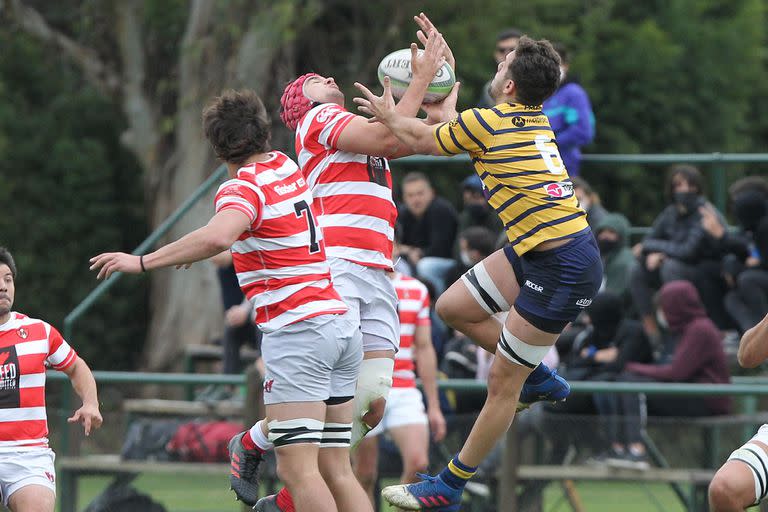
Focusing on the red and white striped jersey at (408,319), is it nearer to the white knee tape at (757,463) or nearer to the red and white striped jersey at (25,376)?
the red and white striped jersey at (25,376)

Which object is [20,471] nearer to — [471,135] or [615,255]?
[471,135]

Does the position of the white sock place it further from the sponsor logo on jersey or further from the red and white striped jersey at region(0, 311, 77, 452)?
the sponsor logo on jersey

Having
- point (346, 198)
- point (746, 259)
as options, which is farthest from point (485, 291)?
point (746, 259)

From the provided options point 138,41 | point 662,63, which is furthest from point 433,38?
point 662,63

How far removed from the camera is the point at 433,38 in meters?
Result: 6.79

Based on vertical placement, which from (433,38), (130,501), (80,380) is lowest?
(130,501)

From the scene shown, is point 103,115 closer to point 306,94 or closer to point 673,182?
point 673,182

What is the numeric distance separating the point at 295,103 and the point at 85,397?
1784mm

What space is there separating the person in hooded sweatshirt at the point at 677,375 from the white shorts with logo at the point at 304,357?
3.86 m

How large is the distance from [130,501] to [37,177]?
15128mm

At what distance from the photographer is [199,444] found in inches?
414

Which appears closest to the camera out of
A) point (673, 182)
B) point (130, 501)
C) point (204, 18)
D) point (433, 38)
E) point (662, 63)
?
point (433, 38)


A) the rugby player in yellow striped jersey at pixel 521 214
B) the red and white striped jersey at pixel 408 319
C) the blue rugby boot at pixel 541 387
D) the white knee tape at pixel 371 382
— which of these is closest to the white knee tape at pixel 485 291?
A: the rugby player in yellow striped jersey at pixel 521 214

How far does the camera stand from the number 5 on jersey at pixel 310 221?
256 inches
